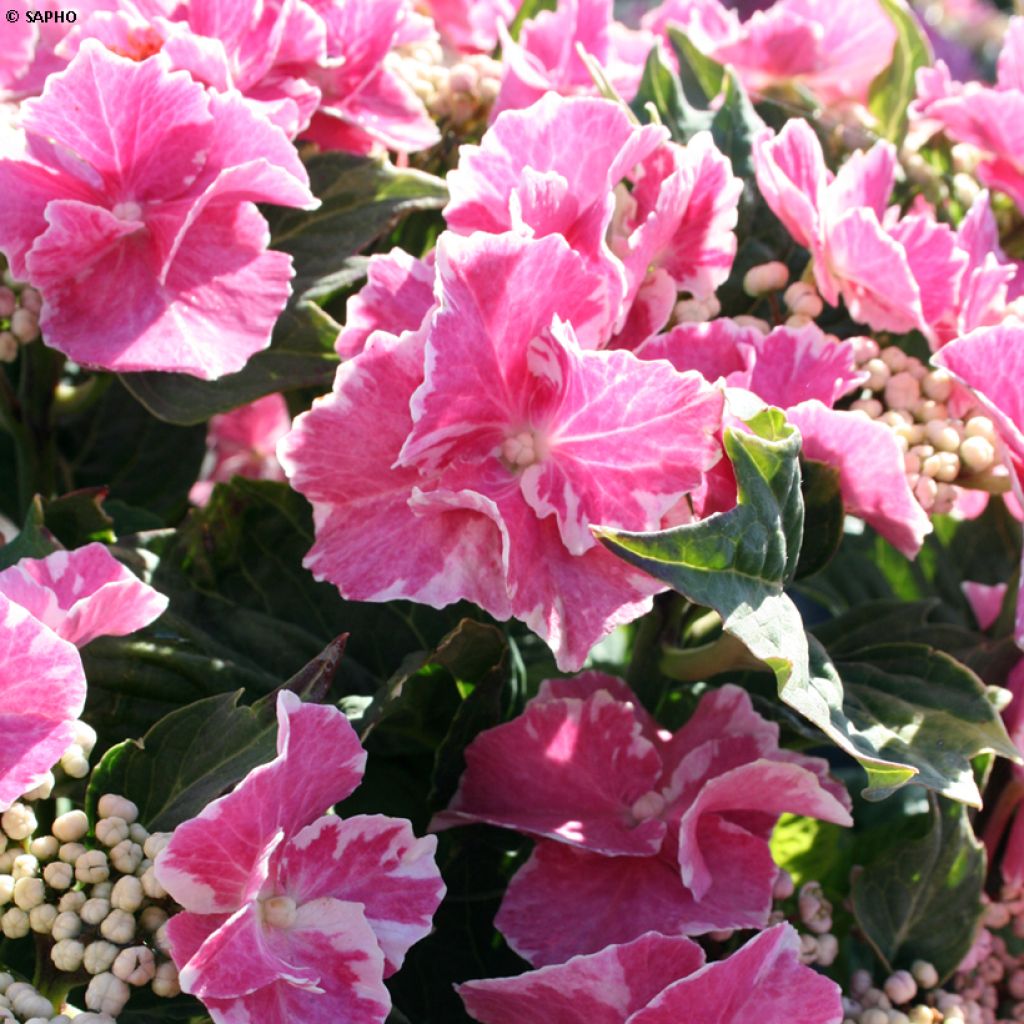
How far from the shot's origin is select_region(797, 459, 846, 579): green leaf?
53cm

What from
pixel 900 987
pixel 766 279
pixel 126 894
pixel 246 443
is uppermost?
pixel 766 279

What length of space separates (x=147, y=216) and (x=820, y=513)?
297 mm

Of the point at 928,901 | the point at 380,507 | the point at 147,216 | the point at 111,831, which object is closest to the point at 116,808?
the point at 111,831

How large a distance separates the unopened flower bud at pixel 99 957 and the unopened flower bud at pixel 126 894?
0.04ft

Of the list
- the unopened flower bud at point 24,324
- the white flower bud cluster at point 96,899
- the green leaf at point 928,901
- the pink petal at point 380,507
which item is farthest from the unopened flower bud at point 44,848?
the green leaf at point 928,901

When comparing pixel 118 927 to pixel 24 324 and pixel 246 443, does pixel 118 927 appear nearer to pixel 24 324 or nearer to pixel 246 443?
pixel 24 324

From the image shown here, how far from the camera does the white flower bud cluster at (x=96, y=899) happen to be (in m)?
0.46

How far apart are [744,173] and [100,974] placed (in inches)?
18.0

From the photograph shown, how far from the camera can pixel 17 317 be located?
0.62 metres

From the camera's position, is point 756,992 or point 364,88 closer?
point 756,992

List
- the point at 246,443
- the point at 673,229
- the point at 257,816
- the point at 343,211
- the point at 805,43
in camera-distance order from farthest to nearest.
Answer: the point at 246,443
the point at 805,43
the point at 343,211
the point at 673,229
the point at 257,816

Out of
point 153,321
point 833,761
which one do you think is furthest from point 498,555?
point 833,761

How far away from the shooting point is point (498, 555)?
20.2 inches

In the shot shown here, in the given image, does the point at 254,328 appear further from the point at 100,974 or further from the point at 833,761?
the point at 833,761
